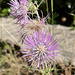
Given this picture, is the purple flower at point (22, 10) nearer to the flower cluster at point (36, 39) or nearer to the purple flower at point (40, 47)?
the flower cluster at point (36, 39)

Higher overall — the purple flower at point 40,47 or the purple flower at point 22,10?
the purple flower at point 22,10

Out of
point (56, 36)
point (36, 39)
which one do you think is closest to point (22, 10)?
point (36, 39)

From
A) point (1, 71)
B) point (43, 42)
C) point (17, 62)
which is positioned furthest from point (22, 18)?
point (1, 71)

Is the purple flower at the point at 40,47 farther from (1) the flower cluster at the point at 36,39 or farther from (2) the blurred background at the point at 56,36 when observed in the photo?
(2) the blurred background at the point at 56,36

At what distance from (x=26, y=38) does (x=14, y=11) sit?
7.2 inches

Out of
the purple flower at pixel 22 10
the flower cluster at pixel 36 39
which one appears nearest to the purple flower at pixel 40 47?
the flower cluster at pixel 36 39

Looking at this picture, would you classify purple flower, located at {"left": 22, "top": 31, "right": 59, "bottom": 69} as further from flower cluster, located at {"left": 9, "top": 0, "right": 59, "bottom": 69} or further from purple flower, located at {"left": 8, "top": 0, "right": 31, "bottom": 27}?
purple flower, located at {"left": 8, "top": 0, "right": 31, "bottom": 27}

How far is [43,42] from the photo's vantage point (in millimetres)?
775

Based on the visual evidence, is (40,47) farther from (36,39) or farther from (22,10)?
(22,10)

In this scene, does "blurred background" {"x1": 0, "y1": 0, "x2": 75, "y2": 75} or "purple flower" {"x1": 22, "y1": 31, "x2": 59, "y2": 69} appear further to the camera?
"blurred background" {"x1": 0, "y1": 0, "x2": 75, "y2": 75}

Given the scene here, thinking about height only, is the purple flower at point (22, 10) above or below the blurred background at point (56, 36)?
above

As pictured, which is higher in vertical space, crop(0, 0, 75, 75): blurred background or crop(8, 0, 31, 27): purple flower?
crop(8, 0, 31, 27): purple flower

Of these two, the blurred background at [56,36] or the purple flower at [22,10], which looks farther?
the blurred background at [56,36]

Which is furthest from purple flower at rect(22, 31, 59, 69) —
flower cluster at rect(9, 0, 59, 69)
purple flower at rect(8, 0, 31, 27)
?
purple flower at rect(8, 0, 31, 27)
